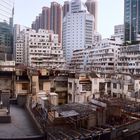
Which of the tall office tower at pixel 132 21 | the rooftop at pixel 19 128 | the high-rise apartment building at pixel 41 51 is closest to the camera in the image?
the rooftop at pixel 19 128

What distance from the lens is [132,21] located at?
87500mm

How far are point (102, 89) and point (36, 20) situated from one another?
313ft

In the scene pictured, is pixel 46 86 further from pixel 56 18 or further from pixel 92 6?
pixel 92 6

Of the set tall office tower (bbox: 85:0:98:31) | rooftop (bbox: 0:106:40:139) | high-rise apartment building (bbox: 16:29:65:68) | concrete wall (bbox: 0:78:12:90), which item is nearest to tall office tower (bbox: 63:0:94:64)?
high-rise apartment building (bbox: 16:29:65:68)

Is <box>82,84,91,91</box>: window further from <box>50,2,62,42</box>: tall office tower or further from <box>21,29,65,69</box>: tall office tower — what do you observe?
<box>50,2,62,42</box>: tall office tower

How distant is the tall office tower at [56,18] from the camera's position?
363 ft

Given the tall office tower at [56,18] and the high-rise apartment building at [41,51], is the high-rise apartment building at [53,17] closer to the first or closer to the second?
the tall office tower at [56,18]

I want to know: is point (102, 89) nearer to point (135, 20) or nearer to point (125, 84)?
point (125, 84)

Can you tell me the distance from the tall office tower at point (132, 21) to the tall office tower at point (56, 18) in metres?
30.7

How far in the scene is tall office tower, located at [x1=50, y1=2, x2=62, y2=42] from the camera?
111 meters

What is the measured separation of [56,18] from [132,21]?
3560 cm

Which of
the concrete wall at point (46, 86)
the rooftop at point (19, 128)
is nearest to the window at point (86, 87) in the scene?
the concrete wall at point (46, 86)

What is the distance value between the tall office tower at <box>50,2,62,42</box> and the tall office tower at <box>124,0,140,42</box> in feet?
101

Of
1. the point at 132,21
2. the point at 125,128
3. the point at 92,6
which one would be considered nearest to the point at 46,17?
the point at 92,6
